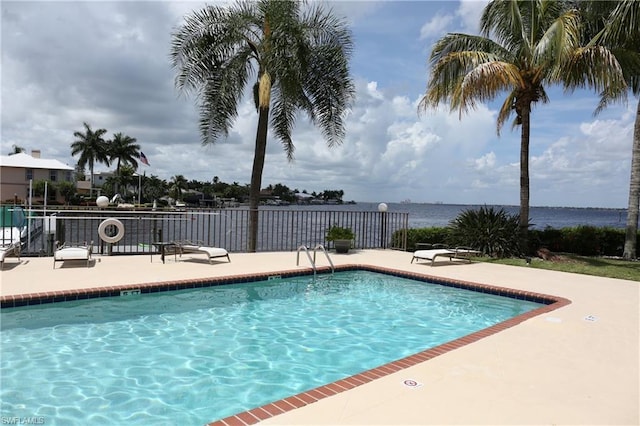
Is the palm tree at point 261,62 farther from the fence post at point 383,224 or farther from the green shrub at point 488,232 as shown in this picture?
the green shrub at point 488,232

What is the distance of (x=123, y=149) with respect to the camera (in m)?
61.6

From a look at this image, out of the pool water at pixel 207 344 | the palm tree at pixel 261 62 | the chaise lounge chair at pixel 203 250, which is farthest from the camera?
the palm tree at pixel 261 62

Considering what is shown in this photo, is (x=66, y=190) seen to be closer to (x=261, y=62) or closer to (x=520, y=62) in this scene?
(x=261, y=62)

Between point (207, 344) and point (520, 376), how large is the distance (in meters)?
3.29

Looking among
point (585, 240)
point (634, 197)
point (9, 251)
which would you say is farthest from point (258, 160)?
point (634, 197)

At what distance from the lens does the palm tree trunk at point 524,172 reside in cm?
1213

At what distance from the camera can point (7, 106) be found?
1195 cm

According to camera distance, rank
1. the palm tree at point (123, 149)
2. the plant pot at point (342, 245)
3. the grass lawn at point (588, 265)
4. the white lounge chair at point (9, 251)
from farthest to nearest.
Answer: the palm tree at point (123, 149), the plant pot at point (342, 245), the grass lawn at point (588, 265), the white lounge chair at point (9, 251)

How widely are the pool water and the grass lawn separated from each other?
12.0 ft

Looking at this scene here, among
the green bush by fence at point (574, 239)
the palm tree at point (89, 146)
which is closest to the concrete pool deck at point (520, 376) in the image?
the green bush by fence at point (574, 239)

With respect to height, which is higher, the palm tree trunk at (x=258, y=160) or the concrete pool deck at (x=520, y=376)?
the palm tree trunk at (x=258, y=160)

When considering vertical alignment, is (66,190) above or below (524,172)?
above

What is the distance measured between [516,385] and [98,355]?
404cm

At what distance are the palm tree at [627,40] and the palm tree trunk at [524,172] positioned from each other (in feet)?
7.93
